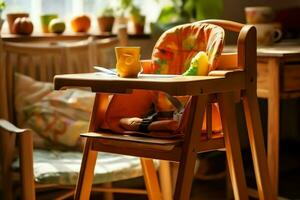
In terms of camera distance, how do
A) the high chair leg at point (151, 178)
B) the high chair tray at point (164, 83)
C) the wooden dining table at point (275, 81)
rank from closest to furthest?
1. the high chair tray at point (164, 83)
2. the high chair leg at point (151, 178)
3. the wooden dining table at point (275, 81)

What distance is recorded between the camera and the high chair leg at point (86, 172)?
5.65ft

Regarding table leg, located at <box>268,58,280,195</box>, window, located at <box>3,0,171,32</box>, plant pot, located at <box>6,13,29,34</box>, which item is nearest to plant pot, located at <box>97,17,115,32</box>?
window, located at <box>3,0,171,32</box>

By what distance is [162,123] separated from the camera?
5.34ft

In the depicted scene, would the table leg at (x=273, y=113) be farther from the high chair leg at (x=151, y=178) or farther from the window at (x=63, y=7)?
the window at (x=63, y=7)

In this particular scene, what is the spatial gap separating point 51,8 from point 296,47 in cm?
112

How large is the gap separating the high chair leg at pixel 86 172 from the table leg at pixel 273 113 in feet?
2.60

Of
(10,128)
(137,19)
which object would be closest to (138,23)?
(137,19)

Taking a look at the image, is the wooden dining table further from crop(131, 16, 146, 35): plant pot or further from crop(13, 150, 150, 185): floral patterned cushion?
crop(131, 16, 146, 35): plant pot

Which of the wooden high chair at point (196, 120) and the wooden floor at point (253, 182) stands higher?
the wooden high chair at point (196, 120)

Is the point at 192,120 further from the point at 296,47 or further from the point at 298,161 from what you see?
the point at 298,161

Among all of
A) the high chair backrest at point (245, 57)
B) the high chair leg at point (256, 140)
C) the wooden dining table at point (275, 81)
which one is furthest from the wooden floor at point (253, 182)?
the high chair backrest at point (245, 57)

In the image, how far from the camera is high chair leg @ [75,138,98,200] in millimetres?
1722

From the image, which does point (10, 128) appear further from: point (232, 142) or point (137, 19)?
point (137, 19)

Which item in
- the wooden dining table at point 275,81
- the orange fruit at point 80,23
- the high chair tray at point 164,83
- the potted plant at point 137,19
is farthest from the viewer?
the potted plant at point 137,19
